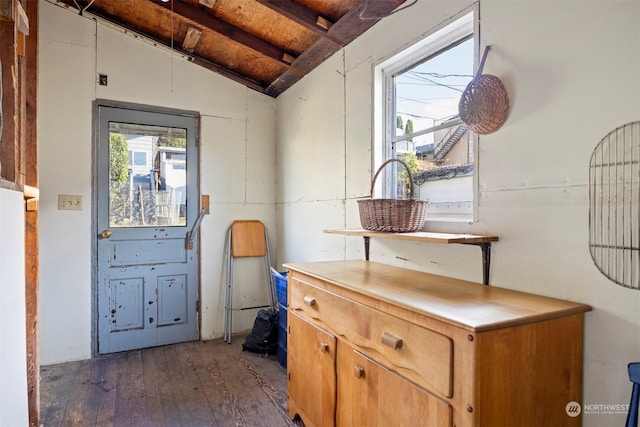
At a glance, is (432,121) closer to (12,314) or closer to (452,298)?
(452,298)

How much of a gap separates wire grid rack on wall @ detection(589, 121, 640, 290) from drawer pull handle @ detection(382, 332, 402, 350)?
27.1 inches

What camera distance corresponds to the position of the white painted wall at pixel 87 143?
111 inches

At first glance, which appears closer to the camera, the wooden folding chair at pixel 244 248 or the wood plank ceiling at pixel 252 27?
the wood plank ceiling at pixel 252 27

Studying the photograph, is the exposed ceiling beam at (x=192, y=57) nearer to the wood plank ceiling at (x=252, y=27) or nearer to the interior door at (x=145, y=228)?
the wood plank ceiling at (x=252, y=27)

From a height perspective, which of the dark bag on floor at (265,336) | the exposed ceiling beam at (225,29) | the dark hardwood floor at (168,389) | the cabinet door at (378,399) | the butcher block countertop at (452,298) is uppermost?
the exposed ceiling beam at (225,29)

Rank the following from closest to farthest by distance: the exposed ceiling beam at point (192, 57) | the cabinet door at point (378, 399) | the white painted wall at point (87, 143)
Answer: the cabinet door at point (378, 399), the white painted wall at point (87, 143), the exposed ceiling beam at point (192, 57)

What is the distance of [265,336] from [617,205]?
2.55 meters

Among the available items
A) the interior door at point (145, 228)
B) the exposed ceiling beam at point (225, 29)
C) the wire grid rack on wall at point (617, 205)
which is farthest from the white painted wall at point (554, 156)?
the interior door at point (145, 228)

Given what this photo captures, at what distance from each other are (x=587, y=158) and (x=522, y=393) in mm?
782

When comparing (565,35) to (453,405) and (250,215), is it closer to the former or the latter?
(453,405)

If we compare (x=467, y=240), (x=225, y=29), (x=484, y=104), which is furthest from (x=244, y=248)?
(x=484, y=104)

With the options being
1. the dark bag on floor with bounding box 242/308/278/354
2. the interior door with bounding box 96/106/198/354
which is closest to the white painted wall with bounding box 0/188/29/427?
the interior door with bounding box 96/106/198/354

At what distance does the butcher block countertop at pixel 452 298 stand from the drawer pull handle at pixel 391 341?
0.39 feet

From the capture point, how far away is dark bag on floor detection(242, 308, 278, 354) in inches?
118
